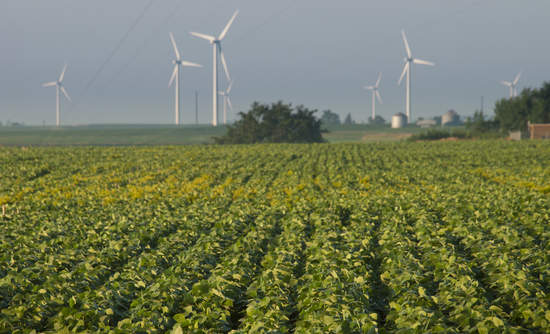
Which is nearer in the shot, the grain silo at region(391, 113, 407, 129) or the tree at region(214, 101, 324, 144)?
the tree at region(214, 101, 324, 144)

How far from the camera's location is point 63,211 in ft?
61.1

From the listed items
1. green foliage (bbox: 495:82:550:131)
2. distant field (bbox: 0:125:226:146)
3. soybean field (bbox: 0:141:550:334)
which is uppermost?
green foliage (bbox: 495:82:550:131)

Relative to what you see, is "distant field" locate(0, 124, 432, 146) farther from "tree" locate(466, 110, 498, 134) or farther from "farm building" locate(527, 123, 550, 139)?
"farm building" locate(527, 123, 550, 139)

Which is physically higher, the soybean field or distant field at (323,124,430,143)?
distant field at (323,124,430,143)

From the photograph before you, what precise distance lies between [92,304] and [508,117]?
100 meters

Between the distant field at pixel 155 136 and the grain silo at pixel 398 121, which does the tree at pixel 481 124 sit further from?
the grain silo at pixel 398 121

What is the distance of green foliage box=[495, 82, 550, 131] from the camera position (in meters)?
90.5

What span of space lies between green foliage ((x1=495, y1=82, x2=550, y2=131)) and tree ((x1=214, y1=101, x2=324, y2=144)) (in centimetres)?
3668

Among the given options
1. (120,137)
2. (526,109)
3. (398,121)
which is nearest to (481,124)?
(526,109)

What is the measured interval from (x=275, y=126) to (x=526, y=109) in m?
48.4

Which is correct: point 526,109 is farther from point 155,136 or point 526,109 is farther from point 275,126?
point 155,136

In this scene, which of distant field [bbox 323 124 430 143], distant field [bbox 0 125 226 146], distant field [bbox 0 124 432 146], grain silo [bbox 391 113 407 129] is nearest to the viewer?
distant field [bbox 0 125 226 146]

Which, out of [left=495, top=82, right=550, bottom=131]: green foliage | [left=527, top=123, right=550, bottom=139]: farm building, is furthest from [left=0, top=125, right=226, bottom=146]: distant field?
[left=527, top=123, right=550, bottom=139]: farm building

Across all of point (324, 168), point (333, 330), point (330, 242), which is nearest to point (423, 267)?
point (330, 242)
